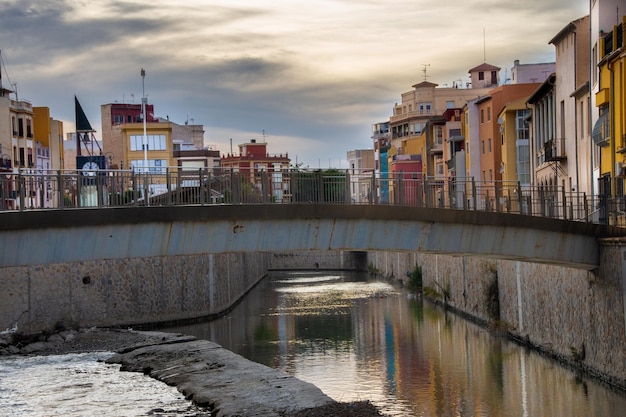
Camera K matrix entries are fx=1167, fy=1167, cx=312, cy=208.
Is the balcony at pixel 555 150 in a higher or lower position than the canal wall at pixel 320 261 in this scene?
higher

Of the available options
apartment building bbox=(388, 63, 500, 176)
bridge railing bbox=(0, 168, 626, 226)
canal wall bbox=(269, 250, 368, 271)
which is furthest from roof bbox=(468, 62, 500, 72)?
bridge railing bbox=(0, 168, 626, 226)

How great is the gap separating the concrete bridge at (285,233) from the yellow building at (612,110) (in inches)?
108

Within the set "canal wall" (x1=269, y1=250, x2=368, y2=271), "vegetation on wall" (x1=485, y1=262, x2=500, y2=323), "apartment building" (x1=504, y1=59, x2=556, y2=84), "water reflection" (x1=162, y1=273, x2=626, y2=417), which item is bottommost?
"canal wall" (x1=269, y1=250, x2=368, y2=271)

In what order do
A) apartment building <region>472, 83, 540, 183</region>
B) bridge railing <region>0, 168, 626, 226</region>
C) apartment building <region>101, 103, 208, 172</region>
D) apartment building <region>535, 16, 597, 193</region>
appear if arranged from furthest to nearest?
apartment building <region>101, 103, 208, 172</region>
apartment building <region>472, 83, 540, 183</region>
apartment building <region>535, 16, 597, 193</region>
bridge railing <region>0, 168, 626, 226</region>

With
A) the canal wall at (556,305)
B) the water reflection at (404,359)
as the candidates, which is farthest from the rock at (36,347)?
the canal wall at (556,305)

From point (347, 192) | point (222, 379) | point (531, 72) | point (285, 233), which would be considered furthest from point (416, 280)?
point (285, 233)

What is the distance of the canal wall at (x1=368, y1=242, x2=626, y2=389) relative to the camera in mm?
31531

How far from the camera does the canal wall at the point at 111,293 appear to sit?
46.8 metres

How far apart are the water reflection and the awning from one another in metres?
7.67

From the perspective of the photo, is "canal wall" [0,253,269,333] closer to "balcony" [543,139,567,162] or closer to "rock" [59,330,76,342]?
"rock" [59,330,76,342]

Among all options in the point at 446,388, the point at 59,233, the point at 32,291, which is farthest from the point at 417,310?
the point at 59,233

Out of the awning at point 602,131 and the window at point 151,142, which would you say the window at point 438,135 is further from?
the awning at point 602,131

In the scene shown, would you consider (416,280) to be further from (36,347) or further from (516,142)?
(36,347)

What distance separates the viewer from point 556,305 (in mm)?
37500
